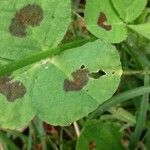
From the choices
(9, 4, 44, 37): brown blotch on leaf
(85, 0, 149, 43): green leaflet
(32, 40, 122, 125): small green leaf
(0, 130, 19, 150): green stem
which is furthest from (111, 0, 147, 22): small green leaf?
(0, 130, 19, 150): green stem

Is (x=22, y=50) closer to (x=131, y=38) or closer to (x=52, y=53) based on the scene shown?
(x=52, y=53)

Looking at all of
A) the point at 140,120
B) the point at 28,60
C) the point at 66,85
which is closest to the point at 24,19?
the point at 28,60

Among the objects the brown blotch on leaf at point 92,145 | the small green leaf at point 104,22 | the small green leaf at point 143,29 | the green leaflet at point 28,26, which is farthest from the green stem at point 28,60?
the brown blotch on leaf at point 92,145

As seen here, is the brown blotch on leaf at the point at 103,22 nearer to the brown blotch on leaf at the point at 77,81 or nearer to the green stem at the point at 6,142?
the brown blotch on leaf at the point at 77,81

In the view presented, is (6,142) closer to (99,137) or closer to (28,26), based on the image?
(99,137)

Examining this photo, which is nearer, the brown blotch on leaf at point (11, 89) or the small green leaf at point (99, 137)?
the brown blotch on leaf at point (11, 89)
